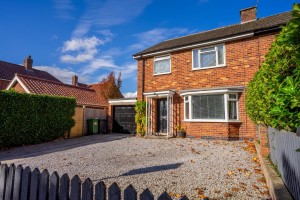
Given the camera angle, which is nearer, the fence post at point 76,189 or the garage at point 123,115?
the fence post at point 76,189

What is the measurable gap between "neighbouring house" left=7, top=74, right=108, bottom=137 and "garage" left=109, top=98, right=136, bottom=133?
5.60ft

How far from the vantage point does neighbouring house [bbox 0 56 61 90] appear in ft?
77.7

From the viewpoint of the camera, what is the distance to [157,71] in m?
13.6

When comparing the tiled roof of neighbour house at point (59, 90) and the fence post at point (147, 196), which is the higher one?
the tiled roof of neighbour house at point (59, 90)

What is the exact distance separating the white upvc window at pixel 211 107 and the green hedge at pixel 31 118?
7.52 m

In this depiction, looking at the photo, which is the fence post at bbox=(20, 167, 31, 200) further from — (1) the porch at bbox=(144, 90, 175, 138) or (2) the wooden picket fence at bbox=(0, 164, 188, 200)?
(1) the porch at bbox=(144, 90, 175, 138)

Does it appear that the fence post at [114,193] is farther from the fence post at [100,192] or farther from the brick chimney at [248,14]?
the brick chimney at [248,14]

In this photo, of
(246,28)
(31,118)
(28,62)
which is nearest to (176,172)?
(31,118)

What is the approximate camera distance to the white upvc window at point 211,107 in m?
10.7

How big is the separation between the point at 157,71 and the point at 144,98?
2085 mm

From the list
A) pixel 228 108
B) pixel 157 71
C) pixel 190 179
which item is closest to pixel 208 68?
pixel 228 108

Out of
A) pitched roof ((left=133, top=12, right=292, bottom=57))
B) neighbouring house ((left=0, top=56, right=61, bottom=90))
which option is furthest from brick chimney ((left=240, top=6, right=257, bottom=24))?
neighbouring house ((left=0, top=56, right=61, bottom=90))

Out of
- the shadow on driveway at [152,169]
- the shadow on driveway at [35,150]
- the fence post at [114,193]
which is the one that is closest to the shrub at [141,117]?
the shadow on driveway at [35,150]

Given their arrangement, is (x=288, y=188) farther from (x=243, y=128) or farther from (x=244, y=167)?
(x=243, y=128)
